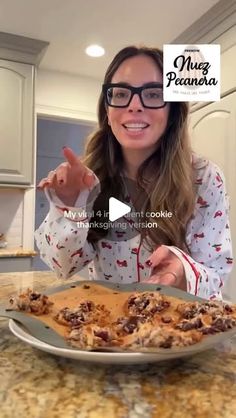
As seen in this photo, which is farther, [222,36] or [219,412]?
[222,36]

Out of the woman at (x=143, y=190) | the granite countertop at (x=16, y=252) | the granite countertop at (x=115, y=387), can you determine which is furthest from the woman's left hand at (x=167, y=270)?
the granite countertop at (x=16, y=252)

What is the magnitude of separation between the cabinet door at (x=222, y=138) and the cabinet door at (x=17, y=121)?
10.3 inches

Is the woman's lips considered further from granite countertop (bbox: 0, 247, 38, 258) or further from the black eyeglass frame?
granite countertop (bbox: 0, 247, 38, 258)

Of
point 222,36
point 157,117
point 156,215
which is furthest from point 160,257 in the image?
point 222,36

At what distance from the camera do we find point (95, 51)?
19.2 inches

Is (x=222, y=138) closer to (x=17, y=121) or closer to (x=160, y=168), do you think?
(x=160, y=168)

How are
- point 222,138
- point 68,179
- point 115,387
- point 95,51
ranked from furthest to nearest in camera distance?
1. point 222,138
2. point 95,51
3. point 68,179
4. point 115,387

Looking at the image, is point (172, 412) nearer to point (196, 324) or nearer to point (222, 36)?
point (196, 324)

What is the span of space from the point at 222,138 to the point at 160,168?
0.23m

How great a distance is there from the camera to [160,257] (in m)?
0.38

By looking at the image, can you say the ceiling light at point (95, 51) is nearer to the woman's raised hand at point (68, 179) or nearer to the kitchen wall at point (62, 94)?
the kitchen wall at point (62, 94)

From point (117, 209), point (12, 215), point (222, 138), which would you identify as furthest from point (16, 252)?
point (222, 138)

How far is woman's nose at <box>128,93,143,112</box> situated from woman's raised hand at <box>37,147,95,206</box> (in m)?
0.10

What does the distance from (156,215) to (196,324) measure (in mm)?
216
